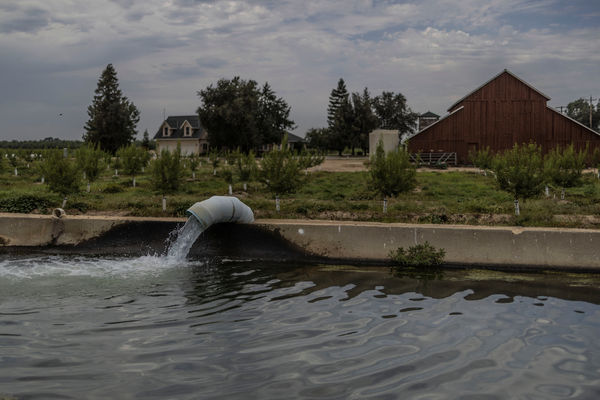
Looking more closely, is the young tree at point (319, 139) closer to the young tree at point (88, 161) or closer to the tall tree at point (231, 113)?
the tall tree at point (231, 113)

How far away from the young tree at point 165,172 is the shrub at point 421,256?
9760mm

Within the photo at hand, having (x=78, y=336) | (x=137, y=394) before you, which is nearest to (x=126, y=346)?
(x=78, y=336)

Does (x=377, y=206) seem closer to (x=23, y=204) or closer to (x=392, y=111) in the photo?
(x=23, y=204)

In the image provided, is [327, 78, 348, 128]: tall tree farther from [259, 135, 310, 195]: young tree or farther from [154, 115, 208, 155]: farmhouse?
[259, 135, 310, 195]: young tree

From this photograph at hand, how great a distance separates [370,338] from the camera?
8227 mm

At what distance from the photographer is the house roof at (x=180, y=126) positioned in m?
75.0

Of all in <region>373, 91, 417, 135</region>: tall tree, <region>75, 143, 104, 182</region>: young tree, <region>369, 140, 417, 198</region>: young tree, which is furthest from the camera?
<region>373, 91, 417, 135</region>: tall tree

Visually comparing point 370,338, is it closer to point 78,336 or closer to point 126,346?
→ point 126,346

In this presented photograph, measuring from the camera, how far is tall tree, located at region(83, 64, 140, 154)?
217 feet

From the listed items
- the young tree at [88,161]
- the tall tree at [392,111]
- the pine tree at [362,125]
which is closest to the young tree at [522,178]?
the young tree at [88,161]

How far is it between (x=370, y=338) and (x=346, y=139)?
68638 millimetres

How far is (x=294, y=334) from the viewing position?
27.4 feet

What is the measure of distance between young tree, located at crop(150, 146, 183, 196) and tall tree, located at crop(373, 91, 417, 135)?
2924 inches

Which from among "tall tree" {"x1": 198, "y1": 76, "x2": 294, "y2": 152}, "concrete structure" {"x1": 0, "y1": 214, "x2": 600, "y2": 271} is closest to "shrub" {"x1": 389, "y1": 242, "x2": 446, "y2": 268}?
"concrete structure" {"x1": 0, "y1": 214, "x2": 600, "y2": 271}
